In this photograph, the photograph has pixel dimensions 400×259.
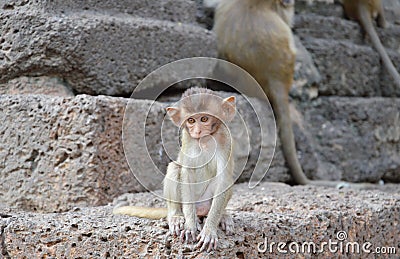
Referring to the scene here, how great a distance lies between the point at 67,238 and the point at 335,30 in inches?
131

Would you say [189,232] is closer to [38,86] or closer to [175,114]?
[175,114]

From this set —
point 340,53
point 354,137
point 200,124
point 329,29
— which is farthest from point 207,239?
point 329,29

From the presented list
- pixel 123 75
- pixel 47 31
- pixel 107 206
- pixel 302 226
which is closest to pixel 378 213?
pixel 302 226

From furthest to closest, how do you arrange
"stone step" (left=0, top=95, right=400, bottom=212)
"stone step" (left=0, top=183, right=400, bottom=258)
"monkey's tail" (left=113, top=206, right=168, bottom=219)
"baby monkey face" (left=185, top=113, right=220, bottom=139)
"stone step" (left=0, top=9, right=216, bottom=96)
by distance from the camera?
"stone step" (left=0, top=9, right=216, bottom=96) → "stone step" (left=0, top=95, right=400, bottom=212) → "monkey's tail" (left=113, top=206, right=168, bottom=219) → "stone step" (left=0, top=183, right=400, bottom=258) → "baby monkey face" (left=185, top=113, right=220, bottom=139)

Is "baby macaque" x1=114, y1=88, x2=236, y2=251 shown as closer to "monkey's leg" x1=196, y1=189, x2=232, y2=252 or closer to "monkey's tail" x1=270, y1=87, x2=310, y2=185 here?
"monkey's leg" x1=196, y1=189, x2=232, y2=252

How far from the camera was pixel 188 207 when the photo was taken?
7.74ft

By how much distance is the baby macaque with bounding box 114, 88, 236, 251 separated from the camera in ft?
7.49

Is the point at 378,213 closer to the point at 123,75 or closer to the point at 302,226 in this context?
the point at 302,226

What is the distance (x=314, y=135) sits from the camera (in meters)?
4.87

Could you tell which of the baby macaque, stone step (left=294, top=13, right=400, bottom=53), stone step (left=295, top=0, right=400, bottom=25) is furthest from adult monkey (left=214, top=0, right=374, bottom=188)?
the baby macaque

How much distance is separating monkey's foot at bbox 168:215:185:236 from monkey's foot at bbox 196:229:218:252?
7 cm

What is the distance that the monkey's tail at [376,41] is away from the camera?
17.3 ft

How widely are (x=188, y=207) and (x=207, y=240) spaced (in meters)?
0.12

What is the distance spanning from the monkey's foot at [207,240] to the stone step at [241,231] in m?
0.03
